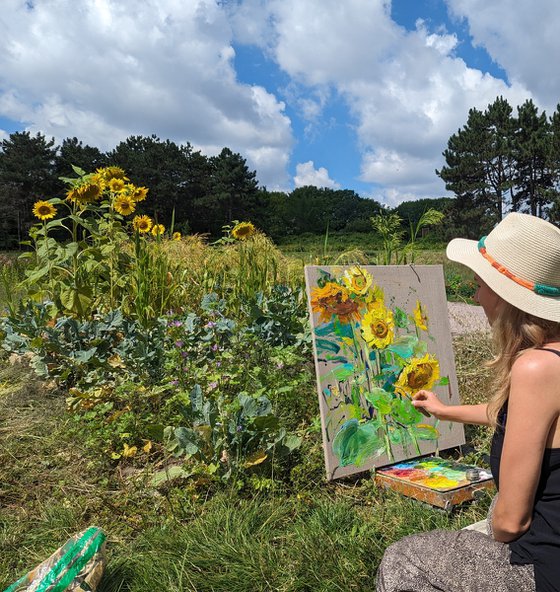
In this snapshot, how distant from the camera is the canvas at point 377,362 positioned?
239 centimetres

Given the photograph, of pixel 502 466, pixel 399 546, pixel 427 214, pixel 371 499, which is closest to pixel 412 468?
pixel 371 499

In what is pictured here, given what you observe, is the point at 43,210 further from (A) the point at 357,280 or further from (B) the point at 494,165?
(B) the point at 494,165

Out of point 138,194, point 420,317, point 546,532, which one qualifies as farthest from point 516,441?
point 138,194

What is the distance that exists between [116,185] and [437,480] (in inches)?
123

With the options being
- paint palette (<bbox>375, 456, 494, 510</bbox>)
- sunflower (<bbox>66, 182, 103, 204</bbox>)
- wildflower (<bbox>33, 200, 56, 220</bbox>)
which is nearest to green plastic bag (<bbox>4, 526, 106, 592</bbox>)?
paint palette (<bbox>375, 456, 494, 510</bbox>)

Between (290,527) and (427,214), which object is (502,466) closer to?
(290,527)

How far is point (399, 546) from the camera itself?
1.43m

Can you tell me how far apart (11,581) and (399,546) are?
48.1 inches

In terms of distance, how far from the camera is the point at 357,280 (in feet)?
8.61

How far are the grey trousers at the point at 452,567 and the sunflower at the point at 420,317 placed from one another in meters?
1.46

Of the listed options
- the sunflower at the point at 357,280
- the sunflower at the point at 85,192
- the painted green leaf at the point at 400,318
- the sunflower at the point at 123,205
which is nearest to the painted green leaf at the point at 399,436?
the painted green leaf at the point at 400,318

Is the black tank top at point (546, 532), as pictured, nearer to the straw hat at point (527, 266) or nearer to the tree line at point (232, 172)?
the straw hat at point (527, 266)

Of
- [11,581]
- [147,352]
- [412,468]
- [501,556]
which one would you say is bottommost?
[11,581]

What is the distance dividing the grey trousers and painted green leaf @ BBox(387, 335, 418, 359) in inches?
50.2
